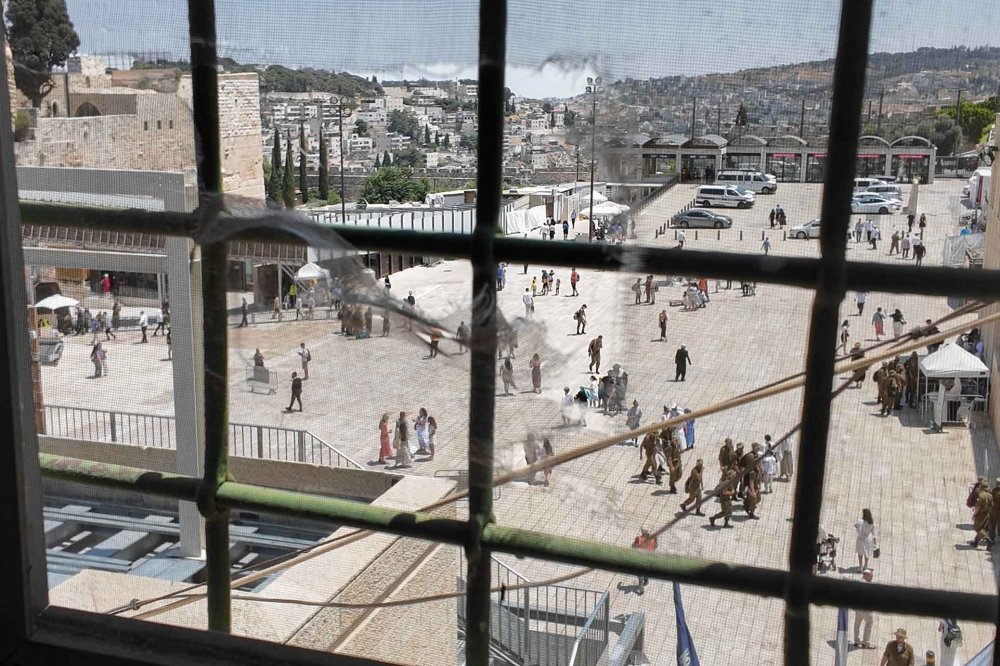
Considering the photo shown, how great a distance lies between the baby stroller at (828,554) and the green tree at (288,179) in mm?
980

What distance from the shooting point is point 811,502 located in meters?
1.26

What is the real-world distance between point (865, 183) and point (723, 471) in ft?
1.44

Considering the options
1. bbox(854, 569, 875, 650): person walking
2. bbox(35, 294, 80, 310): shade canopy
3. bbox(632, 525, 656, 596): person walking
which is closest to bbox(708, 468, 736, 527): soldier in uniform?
bbox(632, 525, 656, 596): person walking

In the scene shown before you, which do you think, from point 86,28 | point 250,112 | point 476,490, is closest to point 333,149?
point 250,112

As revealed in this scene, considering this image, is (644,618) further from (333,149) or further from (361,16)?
(361,16)

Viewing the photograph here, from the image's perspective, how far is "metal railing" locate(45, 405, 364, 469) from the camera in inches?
69.5

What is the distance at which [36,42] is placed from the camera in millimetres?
1817

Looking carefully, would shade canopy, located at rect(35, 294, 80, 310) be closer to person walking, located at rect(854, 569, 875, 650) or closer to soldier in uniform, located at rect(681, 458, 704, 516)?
soldier in uniform, located at rect(681, 458, 704, 516)

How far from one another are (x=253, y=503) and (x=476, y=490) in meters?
0.37

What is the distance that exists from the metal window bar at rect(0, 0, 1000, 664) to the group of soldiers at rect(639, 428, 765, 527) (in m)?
0.16

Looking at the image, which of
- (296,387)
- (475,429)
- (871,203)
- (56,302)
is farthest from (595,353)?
(56,302)

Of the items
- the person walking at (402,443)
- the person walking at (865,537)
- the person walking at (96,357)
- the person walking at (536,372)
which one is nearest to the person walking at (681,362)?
the person walking at (536,372)

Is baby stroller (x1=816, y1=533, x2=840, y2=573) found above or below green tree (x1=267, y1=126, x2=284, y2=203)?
below

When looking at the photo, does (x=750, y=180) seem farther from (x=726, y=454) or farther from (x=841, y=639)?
(x=841, y=639)
